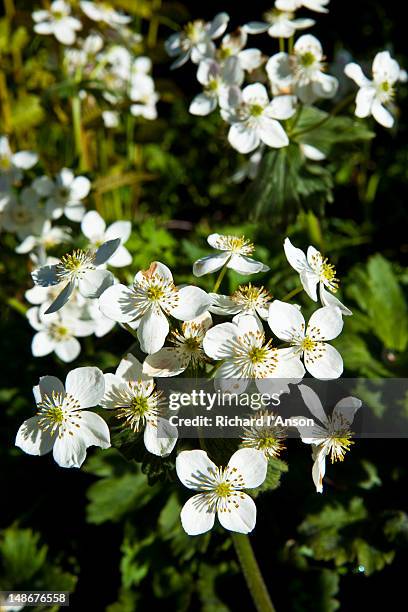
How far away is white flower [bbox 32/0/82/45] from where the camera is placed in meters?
3.16

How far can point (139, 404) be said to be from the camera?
167 centimetres

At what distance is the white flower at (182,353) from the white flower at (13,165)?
1532mm

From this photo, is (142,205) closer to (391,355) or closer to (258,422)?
(391,355)

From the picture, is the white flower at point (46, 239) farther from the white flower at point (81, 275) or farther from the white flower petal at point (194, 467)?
the white flower petal at point (194, 467)

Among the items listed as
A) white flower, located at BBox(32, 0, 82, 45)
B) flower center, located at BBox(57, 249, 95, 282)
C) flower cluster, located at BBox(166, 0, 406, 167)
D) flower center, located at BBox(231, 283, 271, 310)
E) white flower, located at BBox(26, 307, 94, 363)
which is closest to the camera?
flower center, located at BBox(231, 283, 271, 310)

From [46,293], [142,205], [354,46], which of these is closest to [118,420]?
[46,293]

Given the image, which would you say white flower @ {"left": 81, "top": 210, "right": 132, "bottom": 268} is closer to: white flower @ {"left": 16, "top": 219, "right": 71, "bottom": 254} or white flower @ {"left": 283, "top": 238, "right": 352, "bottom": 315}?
white flower @ {"left": 16, "top": 219, "right": 71, "bottom": 254}

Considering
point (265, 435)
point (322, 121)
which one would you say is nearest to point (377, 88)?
point (322, 121)

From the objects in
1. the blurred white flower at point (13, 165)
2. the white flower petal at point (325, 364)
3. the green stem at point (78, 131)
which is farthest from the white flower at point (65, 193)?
the white flower petal at point (325, 364)

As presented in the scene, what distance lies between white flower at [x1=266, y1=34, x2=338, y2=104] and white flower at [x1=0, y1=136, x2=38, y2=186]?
1164 millimetres

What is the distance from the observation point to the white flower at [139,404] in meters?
1.66

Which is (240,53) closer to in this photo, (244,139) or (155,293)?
(244,139)

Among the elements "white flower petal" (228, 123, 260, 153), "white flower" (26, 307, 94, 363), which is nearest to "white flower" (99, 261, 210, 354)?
"white flower" (26, 307, 94, 363)

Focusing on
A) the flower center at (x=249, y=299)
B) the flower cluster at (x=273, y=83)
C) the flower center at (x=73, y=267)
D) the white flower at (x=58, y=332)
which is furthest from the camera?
the flower cluster at (x=273, y=83)
